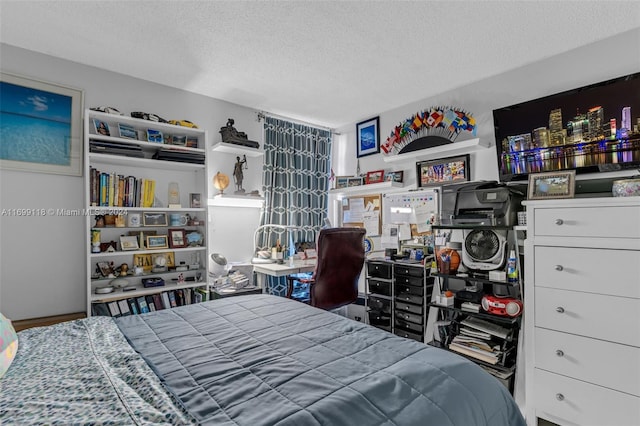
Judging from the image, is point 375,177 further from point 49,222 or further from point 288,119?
point 49,222

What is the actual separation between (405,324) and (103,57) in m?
3.29

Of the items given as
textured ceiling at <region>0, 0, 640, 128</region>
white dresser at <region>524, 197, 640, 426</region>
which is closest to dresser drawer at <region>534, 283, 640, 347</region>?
white dresser at <region>524, 197, 640, 426</region>

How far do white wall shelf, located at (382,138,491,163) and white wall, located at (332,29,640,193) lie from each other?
74mm

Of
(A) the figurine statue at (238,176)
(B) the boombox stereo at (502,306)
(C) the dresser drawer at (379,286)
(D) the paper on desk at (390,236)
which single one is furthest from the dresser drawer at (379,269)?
(A) the figurine statue at (238,176)

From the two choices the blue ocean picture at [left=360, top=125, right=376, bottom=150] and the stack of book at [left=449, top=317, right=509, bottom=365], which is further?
the blue ocean picture at [left=360, top=125, right=376, bottom=150]

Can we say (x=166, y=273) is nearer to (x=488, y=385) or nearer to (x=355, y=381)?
(x=355, y=381)

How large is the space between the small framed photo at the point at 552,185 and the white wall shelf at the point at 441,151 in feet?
2.43

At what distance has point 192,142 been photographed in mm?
2957

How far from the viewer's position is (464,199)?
2.43 meters

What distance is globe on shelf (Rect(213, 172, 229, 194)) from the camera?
10.6 ft

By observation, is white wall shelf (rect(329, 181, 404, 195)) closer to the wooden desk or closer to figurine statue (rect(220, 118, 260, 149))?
the wooden desk

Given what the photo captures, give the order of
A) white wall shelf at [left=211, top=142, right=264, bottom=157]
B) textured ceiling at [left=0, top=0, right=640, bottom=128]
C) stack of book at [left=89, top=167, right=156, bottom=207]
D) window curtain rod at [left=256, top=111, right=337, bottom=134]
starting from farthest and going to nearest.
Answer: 1. window curtain rod at [left=256, top=111, right=337, bottom=134]
2. white wall shelf at [left=211, top=142, right=264, bottom=157]
3. stack of book at [left=89, top=167, right=156, bottom=207]
4. textured ceiling at [left=0, top=0, right=640, bottom=128]

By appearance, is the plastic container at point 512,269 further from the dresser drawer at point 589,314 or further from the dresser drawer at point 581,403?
the dresser drawer at point 581,403

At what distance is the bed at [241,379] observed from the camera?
0.82m
